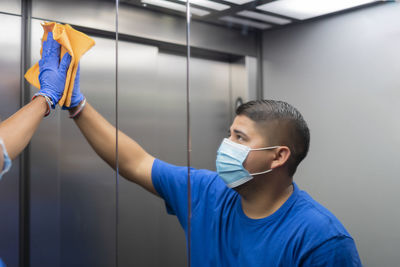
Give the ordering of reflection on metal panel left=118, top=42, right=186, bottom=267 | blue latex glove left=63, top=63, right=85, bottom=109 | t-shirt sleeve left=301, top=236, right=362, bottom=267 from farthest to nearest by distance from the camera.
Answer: reflection on metal panel left=118, top=42, right=186, bottom=267 < blue latex glove left=63, top=63, right=85, bottom=109 < t-shirt sleeve left=301, top=236, right=362, bottom=267

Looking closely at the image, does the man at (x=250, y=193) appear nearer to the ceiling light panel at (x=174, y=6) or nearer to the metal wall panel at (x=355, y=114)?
the metal wall panel at (x=355, y=114)

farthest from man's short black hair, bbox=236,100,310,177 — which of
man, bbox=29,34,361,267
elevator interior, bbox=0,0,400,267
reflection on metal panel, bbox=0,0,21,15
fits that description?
reflection on metal panel, bbox=0,0,21,15

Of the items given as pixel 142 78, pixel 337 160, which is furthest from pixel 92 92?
pixel 337 160

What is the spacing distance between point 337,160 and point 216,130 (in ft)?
1.51

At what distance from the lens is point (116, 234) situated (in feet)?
4.53

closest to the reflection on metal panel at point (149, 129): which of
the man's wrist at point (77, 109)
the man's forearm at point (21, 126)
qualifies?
the man's wrist at point (77, 109)

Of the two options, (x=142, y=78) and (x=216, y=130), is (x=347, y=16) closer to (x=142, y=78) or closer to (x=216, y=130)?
(x=216, y=130)

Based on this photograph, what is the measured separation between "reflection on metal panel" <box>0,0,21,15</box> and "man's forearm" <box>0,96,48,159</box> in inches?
17.0

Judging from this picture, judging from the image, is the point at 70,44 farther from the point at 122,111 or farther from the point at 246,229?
the point at 246,229

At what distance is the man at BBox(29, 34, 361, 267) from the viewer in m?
1.07

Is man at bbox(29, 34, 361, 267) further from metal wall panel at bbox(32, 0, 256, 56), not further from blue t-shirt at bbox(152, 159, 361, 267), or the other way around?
metal wall panel at bbox(32, 0, 256, 56)

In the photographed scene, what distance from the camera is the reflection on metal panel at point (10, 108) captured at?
1.31m

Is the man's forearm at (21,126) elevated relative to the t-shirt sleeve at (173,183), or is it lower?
elevated

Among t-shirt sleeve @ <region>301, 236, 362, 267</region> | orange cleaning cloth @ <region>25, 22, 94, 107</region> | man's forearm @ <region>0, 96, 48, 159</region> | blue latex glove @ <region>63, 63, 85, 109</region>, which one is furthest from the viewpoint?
blue latex glove @ <region>63, 63, 85, 109</region>
